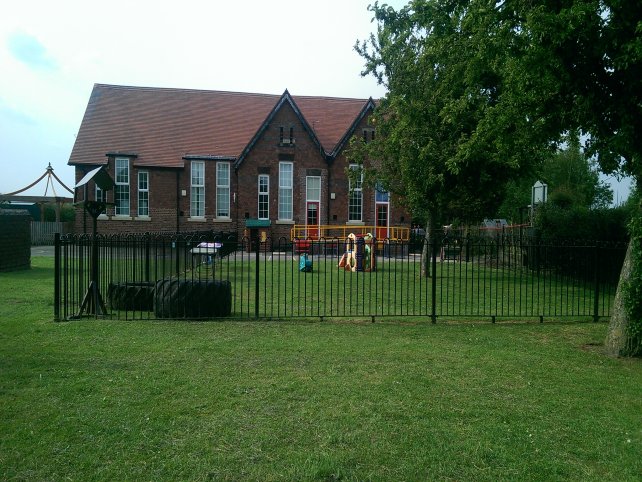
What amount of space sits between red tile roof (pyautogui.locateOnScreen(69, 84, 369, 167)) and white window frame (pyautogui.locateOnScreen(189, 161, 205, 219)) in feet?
2.90

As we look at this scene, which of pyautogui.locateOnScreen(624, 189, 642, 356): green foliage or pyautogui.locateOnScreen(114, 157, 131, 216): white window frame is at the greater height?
pyautogui.locateOnScreen(114, 157, 131, 216): white window frame

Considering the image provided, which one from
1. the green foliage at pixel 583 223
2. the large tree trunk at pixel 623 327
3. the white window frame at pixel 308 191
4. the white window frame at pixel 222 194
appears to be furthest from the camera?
the white window frame at pixel 222 194

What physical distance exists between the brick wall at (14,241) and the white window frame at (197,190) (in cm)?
1573

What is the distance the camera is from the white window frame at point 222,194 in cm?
3762

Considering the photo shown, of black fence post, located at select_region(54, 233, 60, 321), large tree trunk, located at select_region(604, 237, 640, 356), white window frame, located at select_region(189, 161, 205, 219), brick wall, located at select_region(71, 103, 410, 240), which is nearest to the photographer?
large tree trunk, located at select_region(604, 237, 640, 356)

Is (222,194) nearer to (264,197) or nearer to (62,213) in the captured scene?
(264,197)

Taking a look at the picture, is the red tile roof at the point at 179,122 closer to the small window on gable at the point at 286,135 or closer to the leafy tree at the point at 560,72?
the small window on gable at the point at 286,135

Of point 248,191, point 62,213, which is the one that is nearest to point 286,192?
point 248,191

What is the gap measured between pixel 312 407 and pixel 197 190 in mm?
33264

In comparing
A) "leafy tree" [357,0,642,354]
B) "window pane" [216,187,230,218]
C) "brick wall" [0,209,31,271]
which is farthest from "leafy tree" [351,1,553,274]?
"window pane" [216,187,230,218]

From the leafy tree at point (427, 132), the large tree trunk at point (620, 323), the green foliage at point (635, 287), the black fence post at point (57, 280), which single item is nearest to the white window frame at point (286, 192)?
the leafy tree at point (427, 132)

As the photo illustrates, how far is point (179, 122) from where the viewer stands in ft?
130

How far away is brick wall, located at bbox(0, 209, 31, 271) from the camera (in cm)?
2027

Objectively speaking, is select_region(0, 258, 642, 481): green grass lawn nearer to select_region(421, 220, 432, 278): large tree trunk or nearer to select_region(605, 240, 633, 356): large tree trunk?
select_region(605, 240, 633, 356): large tree trunk
